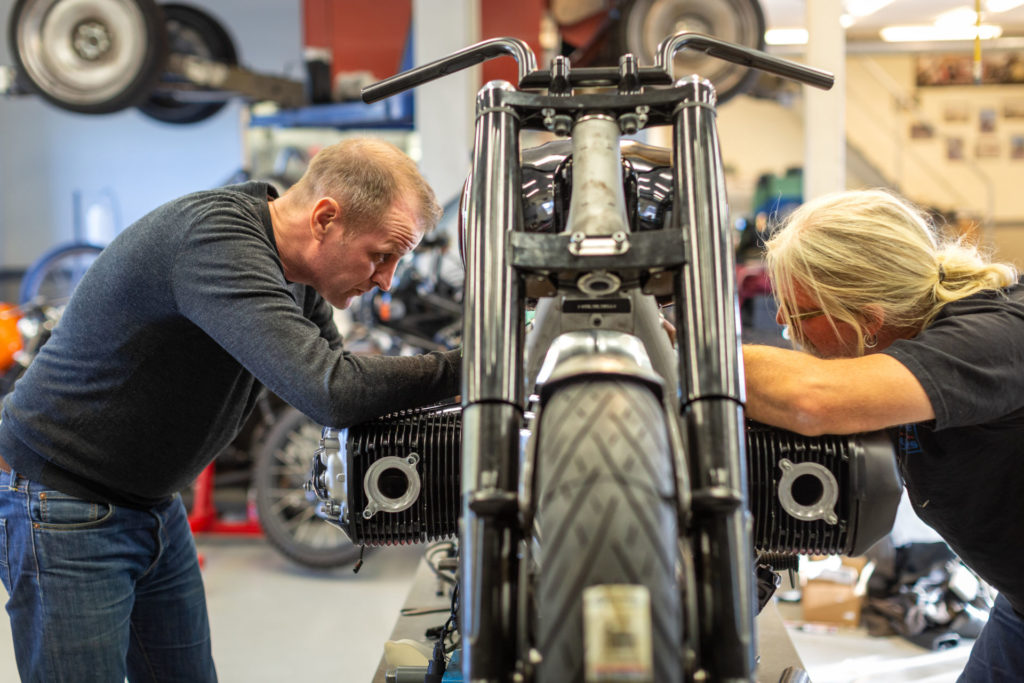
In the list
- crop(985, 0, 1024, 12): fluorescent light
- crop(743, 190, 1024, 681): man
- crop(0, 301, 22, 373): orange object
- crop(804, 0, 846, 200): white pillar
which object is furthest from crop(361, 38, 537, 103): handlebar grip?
crop(985, 0, 1024, 12): fluorescent light

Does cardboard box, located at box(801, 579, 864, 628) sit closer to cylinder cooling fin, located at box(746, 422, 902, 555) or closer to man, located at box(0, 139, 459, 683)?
cylinder cooling fin, located at box(746, 422, 902, 555)

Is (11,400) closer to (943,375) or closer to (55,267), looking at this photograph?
(943,375)

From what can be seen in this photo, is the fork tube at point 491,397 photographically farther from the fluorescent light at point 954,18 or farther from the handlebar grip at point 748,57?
the fluorescent light at point 954,18

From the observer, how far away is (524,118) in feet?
4.17

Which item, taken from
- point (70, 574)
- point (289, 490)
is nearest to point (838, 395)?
point (70, 574)

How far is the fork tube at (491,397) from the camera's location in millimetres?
980

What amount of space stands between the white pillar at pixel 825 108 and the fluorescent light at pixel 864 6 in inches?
245

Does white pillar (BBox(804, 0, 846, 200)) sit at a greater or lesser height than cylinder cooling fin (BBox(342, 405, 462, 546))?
greater

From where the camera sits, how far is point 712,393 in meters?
1.05

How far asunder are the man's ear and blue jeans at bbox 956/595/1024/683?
4.54 feet

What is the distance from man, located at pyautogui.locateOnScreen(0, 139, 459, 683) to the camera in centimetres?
139

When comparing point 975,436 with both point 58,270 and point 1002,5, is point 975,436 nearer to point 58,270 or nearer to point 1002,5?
point 58,270

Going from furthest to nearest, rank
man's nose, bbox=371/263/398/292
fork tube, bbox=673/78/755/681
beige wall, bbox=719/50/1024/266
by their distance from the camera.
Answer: beige wall, bbox=719/50/1024/266 → man's nose, bbox=371/263/398/292 → fork tube, bbox=673/78/755/681

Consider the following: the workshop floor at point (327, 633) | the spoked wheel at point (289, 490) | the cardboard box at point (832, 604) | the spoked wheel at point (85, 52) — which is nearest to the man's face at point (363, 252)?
the workshop floor at point (327, 633)
